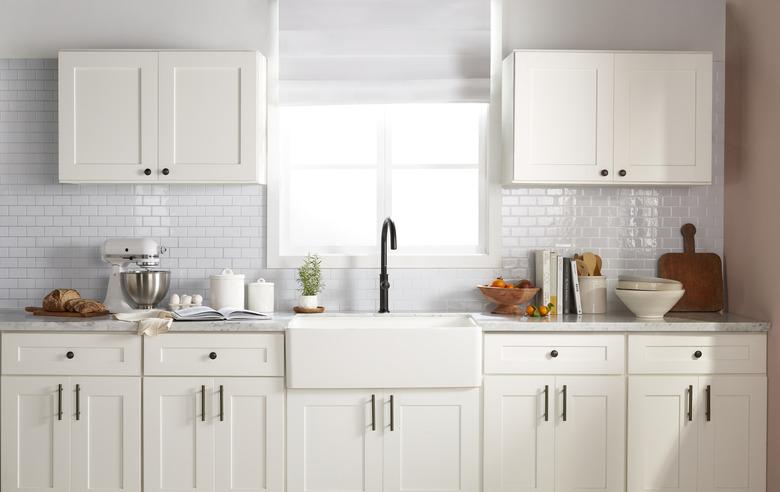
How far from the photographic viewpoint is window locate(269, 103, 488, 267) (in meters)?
4.07

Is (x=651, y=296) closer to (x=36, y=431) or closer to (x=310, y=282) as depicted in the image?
(x=310, y=282)

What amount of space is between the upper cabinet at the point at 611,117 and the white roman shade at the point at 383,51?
1.22ft

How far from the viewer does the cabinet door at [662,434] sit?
336 centimetres

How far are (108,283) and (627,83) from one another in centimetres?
294

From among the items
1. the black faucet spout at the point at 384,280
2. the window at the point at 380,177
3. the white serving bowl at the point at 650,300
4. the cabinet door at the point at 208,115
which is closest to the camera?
the white serving bowl at the point at 650,300

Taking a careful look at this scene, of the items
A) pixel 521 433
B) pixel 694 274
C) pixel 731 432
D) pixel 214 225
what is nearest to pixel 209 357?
pixel 214 225

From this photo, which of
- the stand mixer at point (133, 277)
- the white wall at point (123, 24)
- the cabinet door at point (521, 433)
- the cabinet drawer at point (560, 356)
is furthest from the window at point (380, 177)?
the cabinet door at point (521, 433)

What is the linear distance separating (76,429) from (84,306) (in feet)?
1.94

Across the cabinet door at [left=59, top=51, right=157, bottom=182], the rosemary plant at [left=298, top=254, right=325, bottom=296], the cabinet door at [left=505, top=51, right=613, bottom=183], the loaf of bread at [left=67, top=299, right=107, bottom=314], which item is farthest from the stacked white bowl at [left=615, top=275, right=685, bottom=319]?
the loaf of bread at [left=67, top=299, right=107, bottom=314]

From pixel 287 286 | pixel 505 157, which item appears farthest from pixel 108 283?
pixel 505 157

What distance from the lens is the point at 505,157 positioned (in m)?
3.87

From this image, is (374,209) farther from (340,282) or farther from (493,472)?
(493,472)

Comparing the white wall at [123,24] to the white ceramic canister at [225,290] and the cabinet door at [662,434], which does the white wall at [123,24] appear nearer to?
the white ceramic canister at [225,290]

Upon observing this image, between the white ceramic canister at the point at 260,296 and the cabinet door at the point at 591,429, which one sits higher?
the white ceramic canister at the point at 260,296
